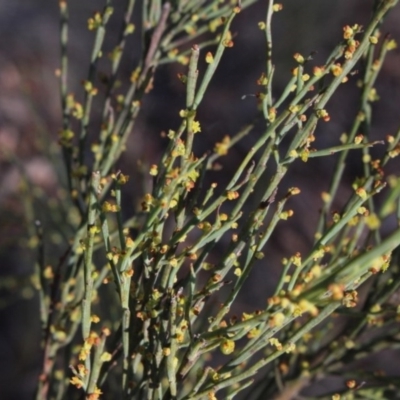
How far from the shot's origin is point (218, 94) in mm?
3965

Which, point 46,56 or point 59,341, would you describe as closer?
point 59,341

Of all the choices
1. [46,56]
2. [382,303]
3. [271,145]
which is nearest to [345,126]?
[46,56]

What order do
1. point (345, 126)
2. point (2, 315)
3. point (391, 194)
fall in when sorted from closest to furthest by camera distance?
point (391, 194) < point (2, 315) < point (345, 126)

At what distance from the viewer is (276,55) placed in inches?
154

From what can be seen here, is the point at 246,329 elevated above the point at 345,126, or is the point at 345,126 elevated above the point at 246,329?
the point at 345,126

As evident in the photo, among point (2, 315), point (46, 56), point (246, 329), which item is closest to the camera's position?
point (246, 329)

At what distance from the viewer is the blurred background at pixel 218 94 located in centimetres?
356

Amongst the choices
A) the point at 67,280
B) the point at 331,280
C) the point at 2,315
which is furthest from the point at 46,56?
the point at 331,280

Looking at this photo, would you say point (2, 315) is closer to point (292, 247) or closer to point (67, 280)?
point (292, 247)

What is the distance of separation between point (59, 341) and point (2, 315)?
196 cm

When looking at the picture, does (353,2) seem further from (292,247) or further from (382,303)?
(382,303)

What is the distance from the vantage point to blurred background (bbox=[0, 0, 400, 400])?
11.7 ft

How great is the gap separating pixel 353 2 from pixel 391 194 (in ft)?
12.1

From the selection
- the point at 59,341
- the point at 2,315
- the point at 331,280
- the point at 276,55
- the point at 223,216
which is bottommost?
the point at 331,280
